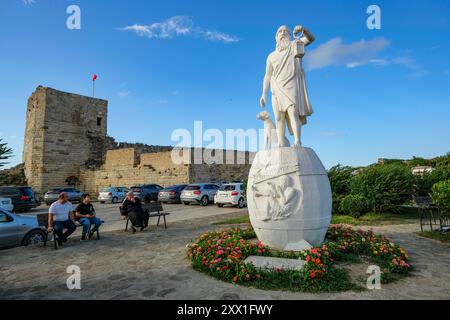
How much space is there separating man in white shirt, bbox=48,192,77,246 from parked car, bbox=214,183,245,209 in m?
10.5

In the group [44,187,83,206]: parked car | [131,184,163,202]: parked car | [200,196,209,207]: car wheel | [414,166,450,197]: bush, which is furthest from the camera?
[44,187,83,206]: parked car

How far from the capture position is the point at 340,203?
41.8ft

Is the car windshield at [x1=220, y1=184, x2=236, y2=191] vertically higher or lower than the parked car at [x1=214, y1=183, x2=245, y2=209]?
higher

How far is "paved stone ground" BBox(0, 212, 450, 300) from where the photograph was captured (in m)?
3.87

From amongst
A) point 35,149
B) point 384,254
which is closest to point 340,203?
point 384,254

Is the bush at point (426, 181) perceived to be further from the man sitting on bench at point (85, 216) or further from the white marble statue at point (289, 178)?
the man sitting on bench at point (85, 216)

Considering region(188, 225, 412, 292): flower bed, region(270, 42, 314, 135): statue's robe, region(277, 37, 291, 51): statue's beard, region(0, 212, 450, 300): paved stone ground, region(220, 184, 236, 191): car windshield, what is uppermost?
region(277, 37, 291, 51): statue's beard

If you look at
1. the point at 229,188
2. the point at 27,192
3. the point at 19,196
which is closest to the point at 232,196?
the point at 229,188

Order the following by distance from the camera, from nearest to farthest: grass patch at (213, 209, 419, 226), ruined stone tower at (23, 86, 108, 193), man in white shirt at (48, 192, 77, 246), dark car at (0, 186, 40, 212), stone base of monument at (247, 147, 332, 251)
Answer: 1. stone base of monument at (247, 147, 332, 251)
2. man in white shirt at (48, 192, 77, 246)
3. grass patch at (213, 209, 419, 226)
4. dark car at (0, 186, 40, 212)
5. ruined stone tower at (23, 86, 108, 193)

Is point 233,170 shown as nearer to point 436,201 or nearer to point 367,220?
point 367,220

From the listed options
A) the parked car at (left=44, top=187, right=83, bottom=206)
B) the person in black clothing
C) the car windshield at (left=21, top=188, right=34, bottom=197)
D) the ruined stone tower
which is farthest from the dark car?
the ruined stone tower

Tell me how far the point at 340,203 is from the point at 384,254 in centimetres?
795

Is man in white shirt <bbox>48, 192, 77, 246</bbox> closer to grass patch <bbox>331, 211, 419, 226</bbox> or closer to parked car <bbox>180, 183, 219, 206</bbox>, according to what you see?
grass patch <bbox>331, 211, 419, 226</bbox>
